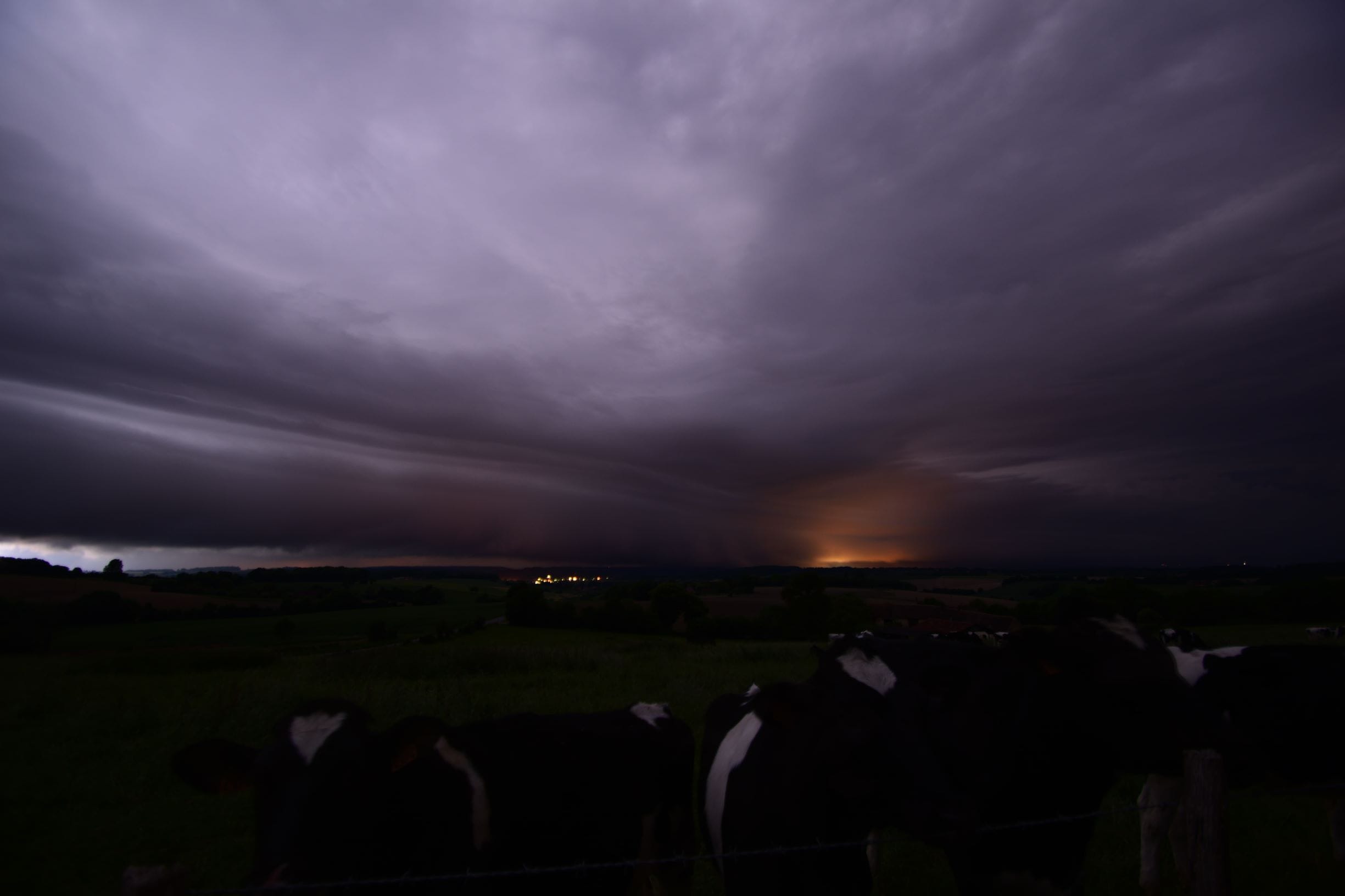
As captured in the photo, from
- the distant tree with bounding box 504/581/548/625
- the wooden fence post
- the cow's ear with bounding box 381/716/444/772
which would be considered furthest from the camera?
the distant tree with bounding box 504/581/548/625

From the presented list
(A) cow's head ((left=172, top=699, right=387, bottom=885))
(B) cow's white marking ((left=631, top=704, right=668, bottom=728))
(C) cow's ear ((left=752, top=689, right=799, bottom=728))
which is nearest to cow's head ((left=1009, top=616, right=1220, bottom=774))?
(C) cow's ear ((left=752, top=689, right=799, bottom=728))

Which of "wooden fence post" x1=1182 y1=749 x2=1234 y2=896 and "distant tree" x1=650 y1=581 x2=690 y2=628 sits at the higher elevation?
"wooden fence post" x1=1182 y1=749 x2=1234 y2=896

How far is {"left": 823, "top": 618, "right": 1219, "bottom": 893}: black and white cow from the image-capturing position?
511cm

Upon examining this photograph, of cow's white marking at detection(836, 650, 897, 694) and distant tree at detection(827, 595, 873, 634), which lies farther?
distant tree at detection(827, 595, 873, 634)

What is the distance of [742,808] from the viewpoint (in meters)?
4.89

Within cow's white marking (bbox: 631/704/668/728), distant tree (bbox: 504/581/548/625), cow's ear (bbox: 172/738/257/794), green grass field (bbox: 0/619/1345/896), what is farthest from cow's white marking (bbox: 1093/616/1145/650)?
distant tree (bbox: 504/581/548/625)

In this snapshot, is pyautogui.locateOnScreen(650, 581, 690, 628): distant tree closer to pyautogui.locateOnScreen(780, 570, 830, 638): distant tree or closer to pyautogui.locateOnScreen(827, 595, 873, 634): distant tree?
pyautogui.locateOnScreen(780, 570, 830, 638): distant tree

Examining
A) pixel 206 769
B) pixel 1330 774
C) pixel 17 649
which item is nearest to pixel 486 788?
pixel 206 769

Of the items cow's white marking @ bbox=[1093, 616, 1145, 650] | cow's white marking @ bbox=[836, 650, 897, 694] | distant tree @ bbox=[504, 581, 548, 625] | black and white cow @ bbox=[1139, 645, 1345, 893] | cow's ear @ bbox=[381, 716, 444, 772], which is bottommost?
distant tree @ bbox=[504, 581, 548, 625]

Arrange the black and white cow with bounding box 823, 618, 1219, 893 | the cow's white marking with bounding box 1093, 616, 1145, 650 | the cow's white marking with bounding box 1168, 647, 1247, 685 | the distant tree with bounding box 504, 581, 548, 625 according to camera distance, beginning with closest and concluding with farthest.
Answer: the black and white cow with bounding box 823, 618, 1219, 893 → the cow's white marking with bounding box 1093, 616, 1145, 650 → the cow's white marking with bounding box 1168, 647, 1247, 685 → the distant tree with bounding box 504, 581, 548, 625

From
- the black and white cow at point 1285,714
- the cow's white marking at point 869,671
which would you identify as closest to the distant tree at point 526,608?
the black and white cow at point 1285,714

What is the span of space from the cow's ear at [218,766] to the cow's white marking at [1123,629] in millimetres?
6467

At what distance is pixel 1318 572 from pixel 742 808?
91.8 meters

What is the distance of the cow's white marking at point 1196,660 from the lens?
889cm
